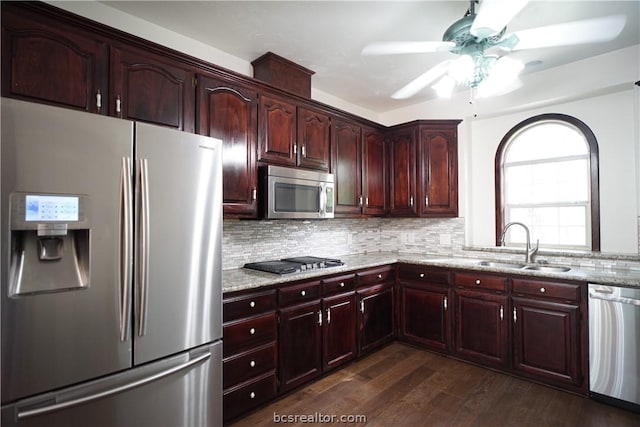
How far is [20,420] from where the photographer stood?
47.0 inches

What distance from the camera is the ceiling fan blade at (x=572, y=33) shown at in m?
1.92

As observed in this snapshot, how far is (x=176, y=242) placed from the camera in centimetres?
159

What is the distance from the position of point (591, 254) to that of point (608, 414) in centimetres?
127

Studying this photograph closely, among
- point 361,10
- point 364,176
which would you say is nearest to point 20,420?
point 361,10

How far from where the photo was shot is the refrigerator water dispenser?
118cm

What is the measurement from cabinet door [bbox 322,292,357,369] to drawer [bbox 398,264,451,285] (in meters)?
0.75

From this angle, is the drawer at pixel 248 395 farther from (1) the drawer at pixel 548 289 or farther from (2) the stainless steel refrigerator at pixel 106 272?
(1) the drawer at pixel 548 289

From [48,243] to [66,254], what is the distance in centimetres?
7

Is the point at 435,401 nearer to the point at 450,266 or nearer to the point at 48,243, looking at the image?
the point at 450,266

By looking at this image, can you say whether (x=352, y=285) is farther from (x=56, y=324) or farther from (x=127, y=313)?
(x=56, y=324)

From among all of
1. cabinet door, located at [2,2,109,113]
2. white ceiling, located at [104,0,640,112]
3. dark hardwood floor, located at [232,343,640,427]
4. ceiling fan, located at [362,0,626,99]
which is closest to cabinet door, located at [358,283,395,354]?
dark hardwood floor, located at [232,343,640,427]

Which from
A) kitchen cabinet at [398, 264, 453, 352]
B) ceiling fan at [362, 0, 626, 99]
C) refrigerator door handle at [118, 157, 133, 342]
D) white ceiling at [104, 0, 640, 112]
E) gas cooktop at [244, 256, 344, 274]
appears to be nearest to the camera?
refrigerator door handle at [118, 157, 133, 342]

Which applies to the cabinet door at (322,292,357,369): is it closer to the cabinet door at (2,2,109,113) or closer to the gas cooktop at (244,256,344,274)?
the gas cooktop at (244,256,344,274)

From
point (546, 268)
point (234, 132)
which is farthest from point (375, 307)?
point (234, 132)
